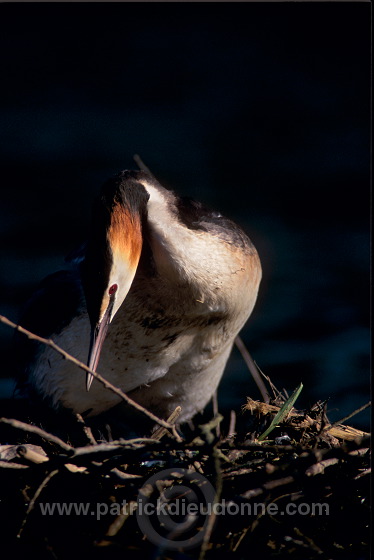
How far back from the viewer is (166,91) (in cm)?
566

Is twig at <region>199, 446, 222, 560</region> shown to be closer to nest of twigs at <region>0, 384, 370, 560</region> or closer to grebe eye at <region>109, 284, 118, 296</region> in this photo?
nest of twigs at <region>0, 384, 370, 560</region>

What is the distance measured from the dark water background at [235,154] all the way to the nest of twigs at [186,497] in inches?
120

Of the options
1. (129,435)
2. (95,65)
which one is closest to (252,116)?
(95,65)

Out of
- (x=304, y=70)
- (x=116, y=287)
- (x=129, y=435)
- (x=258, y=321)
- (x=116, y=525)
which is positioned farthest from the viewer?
(x=258, y=321)

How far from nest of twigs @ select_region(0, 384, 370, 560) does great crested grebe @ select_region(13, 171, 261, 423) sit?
589 millimetres

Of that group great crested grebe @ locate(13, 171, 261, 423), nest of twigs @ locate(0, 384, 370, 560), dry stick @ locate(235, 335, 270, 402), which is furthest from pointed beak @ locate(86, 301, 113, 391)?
dry stick @ locate(235, 335, 270, 402)

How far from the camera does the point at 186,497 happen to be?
2.60 m

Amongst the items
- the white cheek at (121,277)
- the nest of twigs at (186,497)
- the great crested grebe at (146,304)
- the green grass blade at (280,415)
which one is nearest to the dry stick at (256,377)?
the great crested grebe at (146,304)

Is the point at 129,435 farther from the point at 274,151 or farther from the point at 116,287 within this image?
the point at 274,151

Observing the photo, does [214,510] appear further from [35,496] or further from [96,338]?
[96,338]

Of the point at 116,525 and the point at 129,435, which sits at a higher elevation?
the point at 116,525

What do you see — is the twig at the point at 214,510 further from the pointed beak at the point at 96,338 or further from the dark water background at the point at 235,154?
the dark water background at the point at 235,154

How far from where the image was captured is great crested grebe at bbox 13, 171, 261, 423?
10.6 feet

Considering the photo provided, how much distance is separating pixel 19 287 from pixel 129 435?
1913 mm
